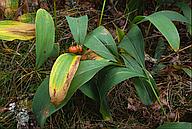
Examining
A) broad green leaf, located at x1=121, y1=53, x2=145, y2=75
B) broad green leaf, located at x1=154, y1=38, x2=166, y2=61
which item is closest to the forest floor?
broad green leaf, located at x1=154, y1=38, x2=166, y2=61

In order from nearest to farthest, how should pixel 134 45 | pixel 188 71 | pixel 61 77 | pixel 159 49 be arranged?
1. pixel 61 77
2. pixel 134 45
3. pixel 188 71
4. pixel 159 49

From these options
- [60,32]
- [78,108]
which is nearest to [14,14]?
[60,32]

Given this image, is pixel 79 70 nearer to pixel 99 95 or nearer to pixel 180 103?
pixel 99 95

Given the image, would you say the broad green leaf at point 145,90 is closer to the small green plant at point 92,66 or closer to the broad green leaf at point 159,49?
the small green plant at point 92,66

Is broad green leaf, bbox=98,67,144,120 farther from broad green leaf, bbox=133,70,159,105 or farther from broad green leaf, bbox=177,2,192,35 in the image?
broad green leaf, bbox=177,2,192,35

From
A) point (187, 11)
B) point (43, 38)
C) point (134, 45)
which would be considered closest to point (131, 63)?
point (134, 45)

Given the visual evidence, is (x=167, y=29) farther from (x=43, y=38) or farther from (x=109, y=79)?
(x=43, y=38)

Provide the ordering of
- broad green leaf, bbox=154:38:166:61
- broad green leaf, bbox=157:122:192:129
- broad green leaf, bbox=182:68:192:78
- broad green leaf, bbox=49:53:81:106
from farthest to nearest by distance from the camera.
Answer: broad green leaf, bbox=154:38:166:61 → broad green leaf, bbox=182:68:192:78 → broad green leaf, bbox=157:122:192:129 → broad green leaf, bbox=49:53:81:106
